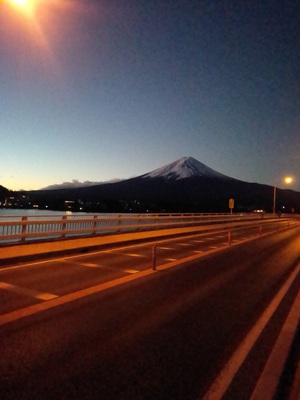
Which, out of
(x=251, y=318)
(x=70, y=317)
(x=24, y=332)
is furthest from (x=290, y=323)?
(x=24, y=332)

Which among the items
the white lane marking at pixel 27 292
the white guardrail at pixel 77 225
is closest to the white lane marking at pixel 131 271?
the white lane marking at pixel 27 292

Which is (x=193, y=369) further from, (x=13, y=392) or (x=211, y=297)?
(x=211, y=297)

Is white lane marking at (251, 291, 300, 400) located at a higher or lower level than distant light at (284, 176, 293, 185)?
lower

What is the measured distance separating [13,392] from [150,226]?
27698mm

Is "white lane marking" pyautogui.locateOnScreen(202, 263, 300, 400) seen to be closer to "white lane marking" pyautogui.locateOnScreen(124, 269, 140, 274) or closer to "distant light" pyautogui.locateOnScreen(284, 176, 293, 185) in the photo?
"white lane marking" pyautogui.locateOnScreen(124, 269, 140, 274)

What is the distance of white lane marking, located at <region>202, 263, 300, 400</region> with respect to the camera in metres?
4.27

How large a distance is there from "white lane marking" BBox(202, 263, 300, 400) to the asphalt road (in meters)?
0.07

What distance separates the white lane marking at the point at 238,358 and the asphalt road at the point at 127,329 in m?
0.07

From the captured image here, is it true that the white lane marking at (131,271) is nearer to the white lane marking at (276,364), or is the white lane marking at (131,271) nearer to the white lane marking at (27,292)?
the white lane marking at (27,292)

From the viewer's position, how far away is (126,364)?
4.88 m

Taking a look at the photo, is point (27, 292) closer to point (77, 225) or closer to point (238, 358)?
point (238, 358)

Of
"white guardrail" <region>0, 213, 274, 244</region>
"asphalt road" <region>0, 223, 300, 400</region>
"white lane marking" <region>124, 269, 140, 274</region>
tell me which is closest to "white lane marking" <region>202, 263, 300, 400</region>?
"asphalt road" <region>0, 223, 300, 400</region>

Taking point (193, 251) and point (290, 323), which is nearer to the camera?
point (290, 323)

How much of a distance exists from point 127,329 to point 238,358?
6.02ft
